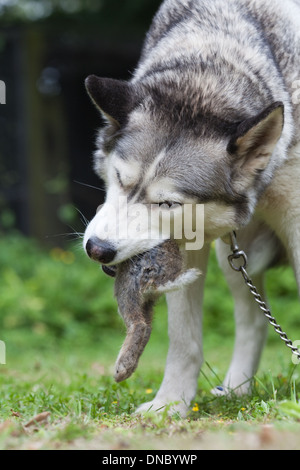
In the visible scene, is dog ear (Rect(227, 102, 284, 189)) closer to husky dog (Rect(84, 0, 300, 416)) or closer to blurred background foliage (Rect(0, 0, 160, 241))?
husky dog (Rect(84, 0, 300, 416))

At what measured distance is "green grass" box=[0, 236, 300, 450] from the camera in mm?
2412

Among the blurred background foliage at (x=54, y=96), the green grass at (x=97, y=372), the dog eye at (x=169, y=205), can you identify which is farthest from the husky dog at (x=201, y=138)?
the blurred background foliage at (x=54, y=96)

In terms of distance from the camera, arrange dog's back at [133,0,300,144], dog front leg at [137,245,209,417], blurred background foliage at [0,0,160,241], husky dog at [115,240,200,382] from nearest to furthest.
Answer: husky dog at [115,240,200,382], dog's back at [133,0,300,144], dog front leg at [137,245,209,417], blurred background foliage at [0,0,160,241]

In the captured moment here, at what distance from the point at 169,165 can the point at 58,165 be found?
6913 millimetres

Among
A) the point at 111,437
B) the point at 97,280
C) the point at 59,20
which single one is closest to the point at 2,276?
the point at 97,280

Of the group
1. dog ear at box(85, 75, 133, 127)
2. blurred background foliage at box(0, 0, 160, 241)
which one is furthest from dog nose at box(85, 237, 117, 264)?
blurred background foliage at box(0, 0, 160, 241)

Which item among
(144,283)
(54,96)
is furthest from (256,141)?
(54,96)

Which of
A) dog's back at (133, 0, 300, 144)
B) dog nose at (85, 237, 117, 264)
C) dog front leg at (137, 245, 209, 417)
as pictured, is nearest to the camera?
dog nose at (85, 237, 117, 264)

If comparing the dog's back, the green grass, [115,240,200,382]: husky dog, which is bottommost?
the green grass

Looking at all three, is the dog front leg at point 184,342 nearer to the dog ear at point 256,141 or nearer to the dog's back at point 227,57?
the dog ear at point 256,141

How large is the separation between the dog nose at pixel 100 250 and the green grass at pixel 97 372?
1.80 ft

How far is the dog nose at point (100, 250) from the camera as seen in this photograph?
2834 millimetres

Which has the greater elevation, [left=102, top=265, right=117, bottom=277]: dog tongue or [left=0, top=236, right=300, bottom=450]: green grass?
[left=102, top=265, right=117, bottom=277]: dog tongue
